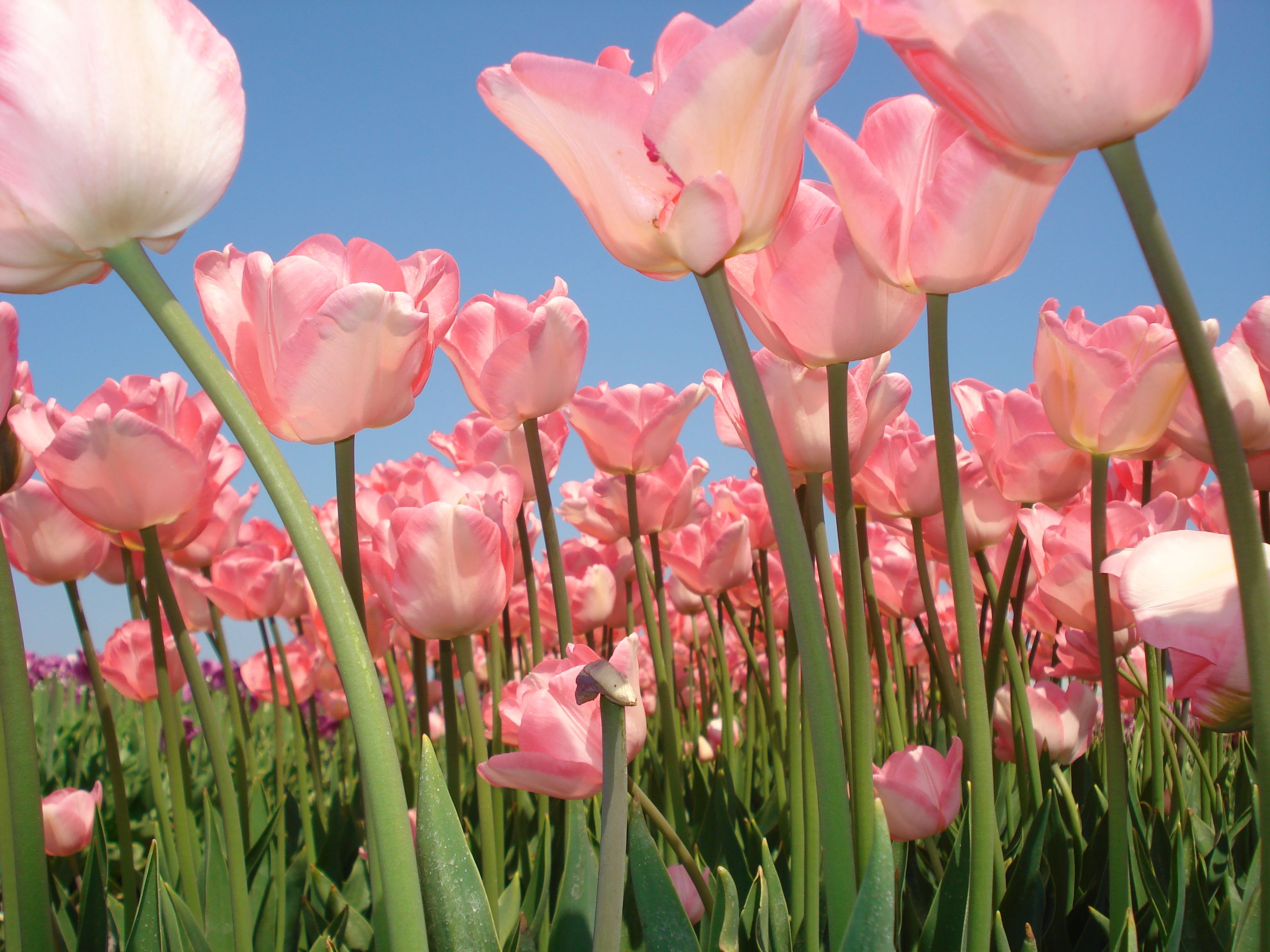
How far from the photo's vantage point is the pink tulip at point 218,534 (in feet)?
6.08

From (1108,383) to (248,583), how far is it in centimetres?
164

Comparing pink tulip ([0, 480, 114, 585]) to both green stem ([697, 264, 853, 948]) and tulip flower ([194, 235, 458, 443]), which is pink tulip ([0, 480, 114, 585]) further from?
green stem ([697, 264, 853, 948])

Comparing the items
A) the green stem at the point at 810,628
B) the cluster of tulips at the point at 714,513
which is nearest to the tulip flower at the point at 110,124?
the cluster of tulips at the point at 714,513

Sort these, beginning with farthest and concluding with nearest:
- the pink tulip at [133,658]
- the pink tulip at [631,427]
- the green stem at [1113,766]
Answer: the pink tulip at [133,658] < the pink tulip at [631,427] < the green stem at [1113,766]

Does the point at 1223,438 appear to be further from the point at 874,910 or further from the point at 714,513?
the point at 714,513

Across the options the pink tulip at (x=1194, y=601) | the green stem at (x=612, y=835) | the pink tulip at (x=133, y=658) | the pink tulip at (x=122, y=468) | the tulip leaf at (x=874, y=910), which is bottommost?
the tulip leaf at (x=874, y=910)

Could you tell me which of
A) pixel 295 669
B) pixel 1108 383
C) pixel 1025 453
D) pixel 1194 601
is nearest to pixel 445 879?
pixel 1194 601

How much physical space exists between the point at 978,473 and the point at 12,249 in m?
1.25

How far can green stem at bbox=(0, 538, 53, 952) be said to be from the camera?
0.60 metres

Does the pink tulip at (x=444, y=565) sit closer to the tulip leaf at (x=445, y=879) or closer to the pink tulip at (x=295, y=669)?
the tulip leaf at (x=445, y=879)

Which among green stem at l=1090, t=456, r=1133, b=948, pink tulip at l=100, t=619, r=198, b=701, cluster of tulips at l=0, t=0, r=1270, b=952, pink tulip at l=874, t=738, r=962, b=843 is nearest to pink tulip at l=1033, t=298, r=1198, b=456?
cluster of tulips at l=0, t=0, r=1270, b=952

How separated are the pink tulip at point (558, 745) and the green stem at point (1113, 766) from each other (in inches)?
16.6

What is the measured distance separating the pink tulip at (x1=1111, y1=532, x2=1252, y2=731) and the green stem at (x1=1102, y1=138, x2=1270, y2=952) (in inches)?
2.6

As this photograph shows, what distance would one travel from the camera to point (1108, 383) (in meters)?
0.91
